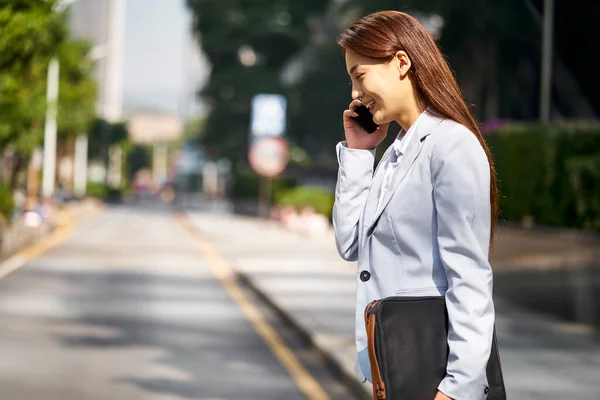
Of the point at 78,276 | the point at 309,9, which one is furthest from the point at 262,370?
the point at 309,9

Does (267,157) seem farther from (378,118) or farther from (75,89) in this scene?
(378,118)

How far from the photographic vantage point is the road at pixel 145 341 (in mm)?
10086

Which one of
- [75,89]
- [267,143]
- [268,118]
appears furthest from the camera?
[75,89]

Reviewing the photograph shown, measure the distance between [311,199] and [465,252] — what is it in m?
50.3

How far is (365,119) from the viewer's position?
3.73m

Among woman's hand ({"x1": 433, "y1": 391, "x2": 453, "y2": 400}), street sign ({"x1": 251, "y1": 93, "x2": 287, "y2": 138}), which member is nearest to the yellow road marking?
woman's hand ({"x1": 433, "y1": 391, "x2": 453, "y2": 400})

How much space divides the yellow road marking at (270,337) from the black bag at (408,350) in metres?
6.60

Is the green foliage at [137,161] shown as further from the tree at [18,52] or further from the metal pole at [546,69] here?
the metal pole at [546,69]

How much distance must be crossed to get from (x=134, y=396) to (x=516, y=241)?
6893mm

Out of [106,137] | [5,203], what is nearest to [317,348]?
[5,203]

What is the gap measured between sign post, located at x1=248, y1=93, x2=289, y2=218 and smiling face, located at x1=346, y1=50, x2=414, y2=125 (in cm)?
3550

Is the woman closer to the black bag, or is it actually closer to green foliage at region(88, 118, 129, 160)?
the black bag

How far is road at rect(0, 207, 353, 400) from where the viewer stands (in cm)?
1009

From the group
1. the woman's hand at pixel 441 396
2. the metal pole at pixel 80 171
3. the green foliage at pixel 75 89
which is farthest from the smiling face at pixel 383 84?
the metal pole at pixel 80 171
